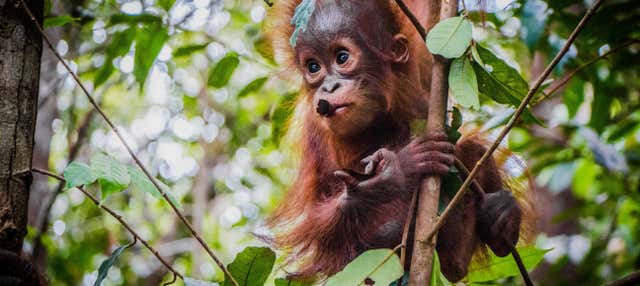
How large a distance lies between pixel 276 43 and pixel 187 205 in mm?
7482

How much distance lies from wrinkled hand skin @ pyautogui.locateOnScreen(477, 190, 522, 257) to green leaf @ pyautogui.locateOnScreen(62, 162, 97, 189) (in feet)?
5.36

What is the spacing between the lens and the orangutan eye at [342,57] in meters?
3.19

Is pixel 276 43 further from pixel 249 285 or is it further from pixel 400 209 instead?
pixel 249 285

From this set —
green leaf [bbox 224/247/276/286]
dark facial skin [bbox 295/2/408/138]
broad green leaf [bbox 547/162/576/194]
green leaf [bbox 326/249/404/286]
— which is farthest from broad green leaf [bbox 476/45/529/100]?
broad green leaf [bbox 547/162/576/194]

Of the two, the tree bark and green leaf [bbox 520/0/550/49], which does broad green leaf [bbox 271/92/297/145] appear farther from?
the tree bark

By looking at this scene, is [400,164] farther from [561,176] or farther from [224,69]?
[561,176]

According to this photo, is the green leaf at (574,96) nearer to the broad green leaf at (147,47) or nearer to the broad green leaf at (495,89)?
the broad green leaf at (495,89)

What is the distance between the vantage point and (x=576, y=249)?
517cm

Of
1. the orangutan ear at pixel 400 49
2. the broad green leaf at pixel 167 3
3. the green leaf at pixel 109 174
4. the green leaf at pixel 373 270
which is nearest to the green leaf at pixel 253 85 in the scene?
the broad green leaf at pixel 167 3

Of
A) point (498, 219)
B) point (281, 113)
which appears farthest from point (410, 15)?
point (281, 113)

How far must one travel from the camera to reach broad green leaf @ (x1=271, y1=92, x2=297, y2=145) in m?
3.95

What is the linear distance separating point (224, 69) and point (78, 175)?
4.66ft

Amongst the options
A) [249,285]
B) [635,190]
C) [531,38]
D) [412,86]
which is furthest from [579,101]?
[249,285]

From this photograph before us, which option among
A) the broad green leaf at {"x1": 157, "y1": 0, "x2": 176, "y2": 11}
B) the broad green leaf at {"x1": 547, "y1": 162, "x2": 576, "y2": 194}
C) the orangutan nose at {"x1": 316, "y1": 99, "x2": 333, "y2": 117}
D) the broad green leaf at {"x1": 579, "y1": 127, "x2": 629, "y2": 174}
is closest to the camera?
the orangutan nose at {"x1": 316, "y1": 99, "x2": 333, "y2": 117}
